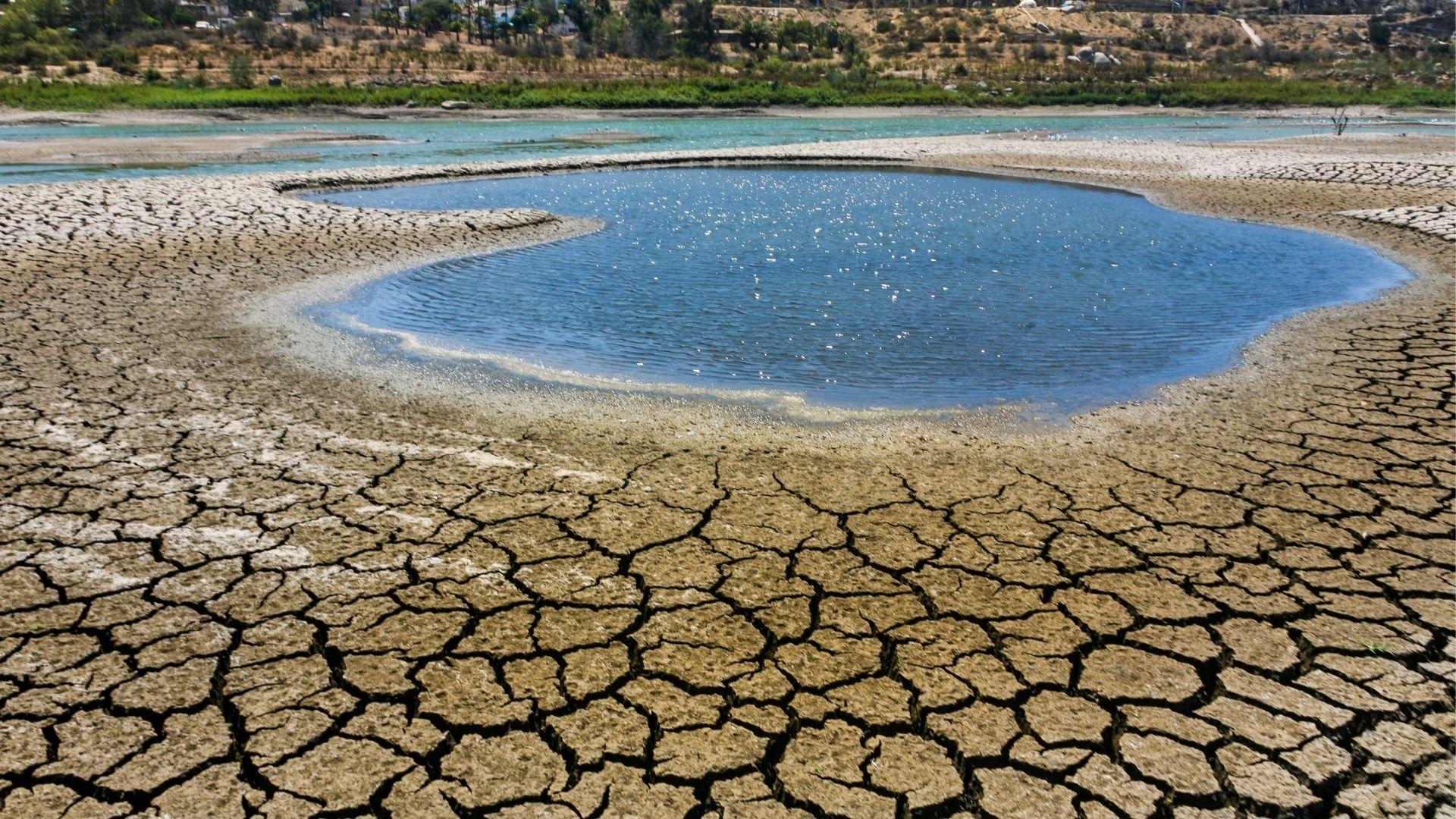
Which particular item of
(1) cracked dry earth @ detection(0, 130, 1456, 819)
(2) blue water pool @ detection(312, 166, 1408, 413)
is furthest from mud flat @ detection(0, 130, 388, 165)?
(1) cracked dry earth @ detection(0, 130, 1456, 819)

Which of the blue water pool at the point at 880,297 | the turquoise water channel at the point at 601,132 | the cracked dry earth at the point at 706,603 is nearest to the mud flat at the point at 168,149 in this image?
the turquoise water channel at the point at 601,132

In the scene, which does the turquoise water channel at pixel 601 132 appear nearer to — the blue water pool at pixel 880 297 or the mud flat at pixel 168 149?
the mud flat at pixel 168 149

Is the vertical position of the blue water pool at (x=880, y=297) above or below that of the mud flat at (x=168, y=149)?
below

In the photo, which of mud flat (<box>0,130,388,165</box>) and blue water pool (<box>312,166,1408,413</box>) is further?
mud flat (<box>0,130,388,165</box>)

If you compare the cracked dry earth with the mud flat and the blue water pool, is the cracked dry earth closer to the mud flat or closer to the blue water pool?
the blue water pool

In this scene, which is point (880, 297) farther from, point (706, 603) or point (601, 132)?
point (601, 132)

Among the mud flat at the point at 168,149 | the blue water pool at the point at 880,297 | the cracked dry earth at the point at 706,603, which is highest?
the mud flat at the point at 168,149
